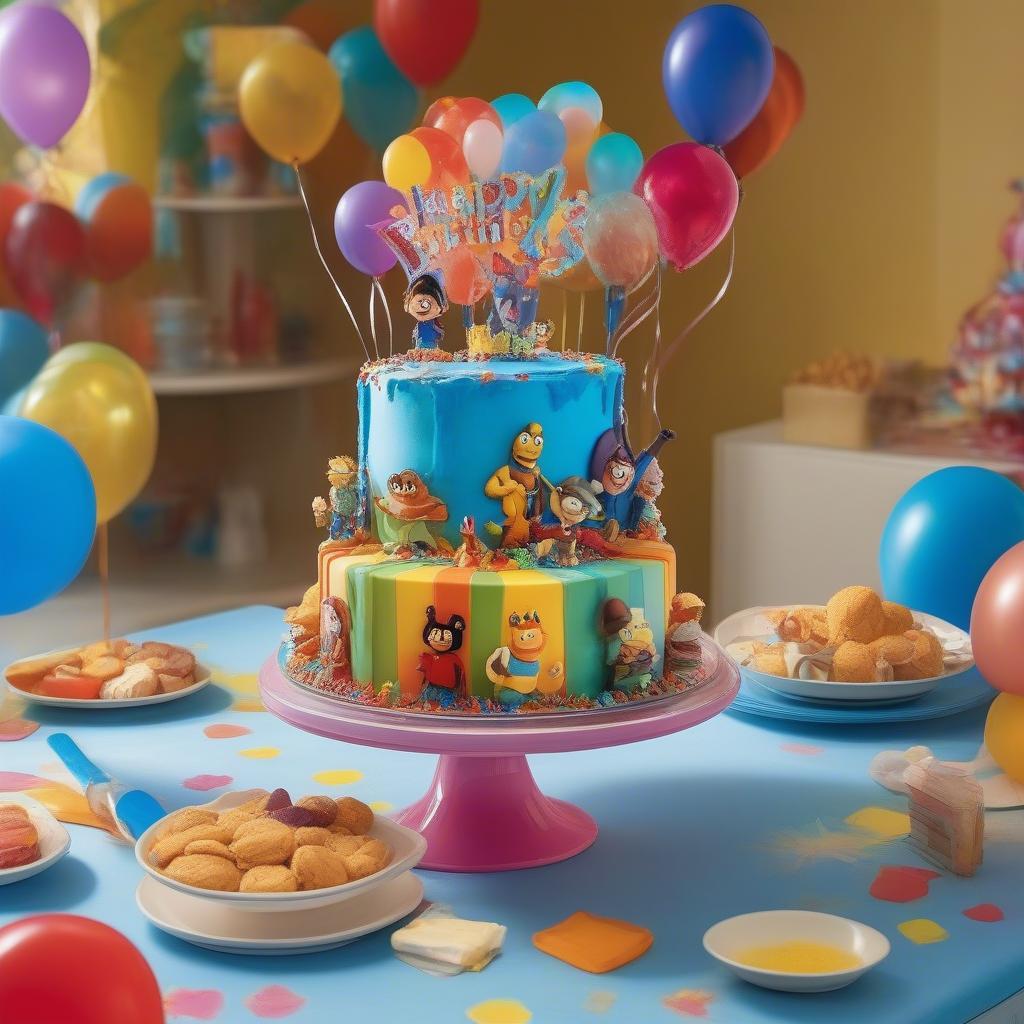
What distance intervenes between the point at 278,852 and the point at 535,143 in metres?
0.86

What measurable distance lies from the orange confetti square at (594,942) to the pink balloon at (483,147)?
0.85 metres

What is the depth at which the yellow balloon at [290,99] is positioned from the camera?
2.74m

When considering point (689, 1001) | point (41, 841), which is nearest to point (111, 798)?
point (41, 841)

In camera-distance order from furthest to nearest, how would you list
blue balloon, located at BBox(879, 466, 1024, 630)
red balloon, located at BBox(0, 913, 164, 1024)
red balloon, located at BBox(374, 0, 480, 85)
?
red balloon, located at BBox(374, 0, 480, 85)
blue balloon, located at BBox(879, 466, 1024, 630)
red balloon, located at BBox(0, 913, 164, 1024)

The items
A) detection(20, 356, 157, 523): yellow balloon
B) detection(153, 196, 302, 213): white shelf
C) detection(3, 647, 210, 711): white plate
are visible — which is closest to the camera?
detection(3, 647, 210, 711): white plate

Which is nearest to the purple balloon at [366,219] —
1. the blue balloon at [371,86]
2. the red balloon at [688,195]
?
the red balloon at [688,195]

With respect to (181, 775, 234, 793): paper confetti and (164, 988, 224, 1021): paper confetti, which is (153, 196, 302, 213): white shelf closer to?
(181, 775, 234, 793): paper confetti

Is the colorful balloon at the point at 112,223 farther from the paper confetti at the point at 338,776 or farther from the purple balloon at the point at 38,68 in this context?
the paper confetti at the point at 338,776

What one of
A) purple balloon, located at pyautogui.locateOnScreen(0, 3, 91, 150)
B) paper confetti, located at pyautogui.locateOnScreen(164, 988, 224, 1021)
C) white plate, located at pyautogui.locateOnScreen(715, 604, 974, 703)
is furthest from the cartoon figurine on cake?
purple balloon, located at pyautogui.locateOnScreen(0, 3, 91, 150)

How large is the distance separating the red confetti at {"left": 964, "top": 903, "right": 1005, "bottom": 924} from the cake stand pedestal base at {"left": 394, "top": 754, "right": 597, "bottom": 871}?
0.40 metres

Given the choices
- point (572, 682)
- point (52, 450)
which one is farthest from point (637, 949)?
point (52, 450)

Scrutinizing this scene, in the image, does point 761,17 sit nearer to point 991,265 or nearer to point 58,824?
point 991,265

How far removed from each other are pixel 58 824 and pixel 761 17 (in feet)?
11.5

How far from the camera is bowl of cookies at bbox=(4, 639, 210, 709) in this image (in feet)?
7.22
